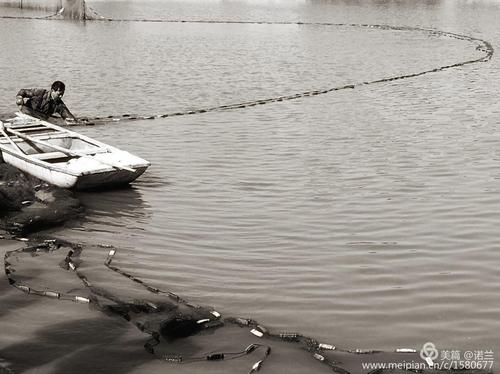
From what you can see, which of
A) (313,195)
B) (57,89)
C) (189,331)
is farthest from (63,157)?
(189,331)

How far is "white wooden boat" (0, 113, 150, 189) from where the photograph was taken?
35.0 feet

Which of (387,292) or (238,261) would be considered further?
(238,261)

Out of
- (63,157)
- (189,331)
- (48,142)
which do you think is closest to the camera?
(189,331)

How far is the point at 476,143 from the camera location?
1448 cm

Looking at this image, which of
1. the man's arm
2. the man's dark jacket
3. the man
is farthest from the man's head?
the man's arm

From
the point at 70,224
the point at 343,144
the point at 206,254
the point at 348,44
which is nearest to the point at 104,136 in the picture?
the point at 343,144

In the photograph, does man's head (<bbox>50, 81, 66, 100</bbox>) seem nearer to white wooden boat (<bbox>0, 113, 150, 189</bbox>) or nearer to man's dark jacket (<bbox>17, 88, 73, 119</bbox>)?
man's dark jacket (<bbox>17, 88, 73, 119</bbox>)

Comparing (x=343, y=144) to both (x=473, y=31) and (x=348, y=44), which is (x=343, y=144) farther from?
(x=473, y=31)

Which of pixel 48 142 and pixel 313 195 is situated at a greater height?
pixel 48 142

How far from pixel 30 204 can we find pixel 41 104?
5.58 m

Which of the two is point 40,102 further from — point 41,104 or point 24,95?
point 24,95

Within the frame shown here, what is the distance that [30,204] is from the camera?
379 inches

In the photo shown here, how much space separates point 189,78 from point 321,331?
70.9 feet

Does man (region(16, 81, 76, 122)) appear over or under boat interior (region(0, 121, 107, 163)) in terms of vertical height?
over
